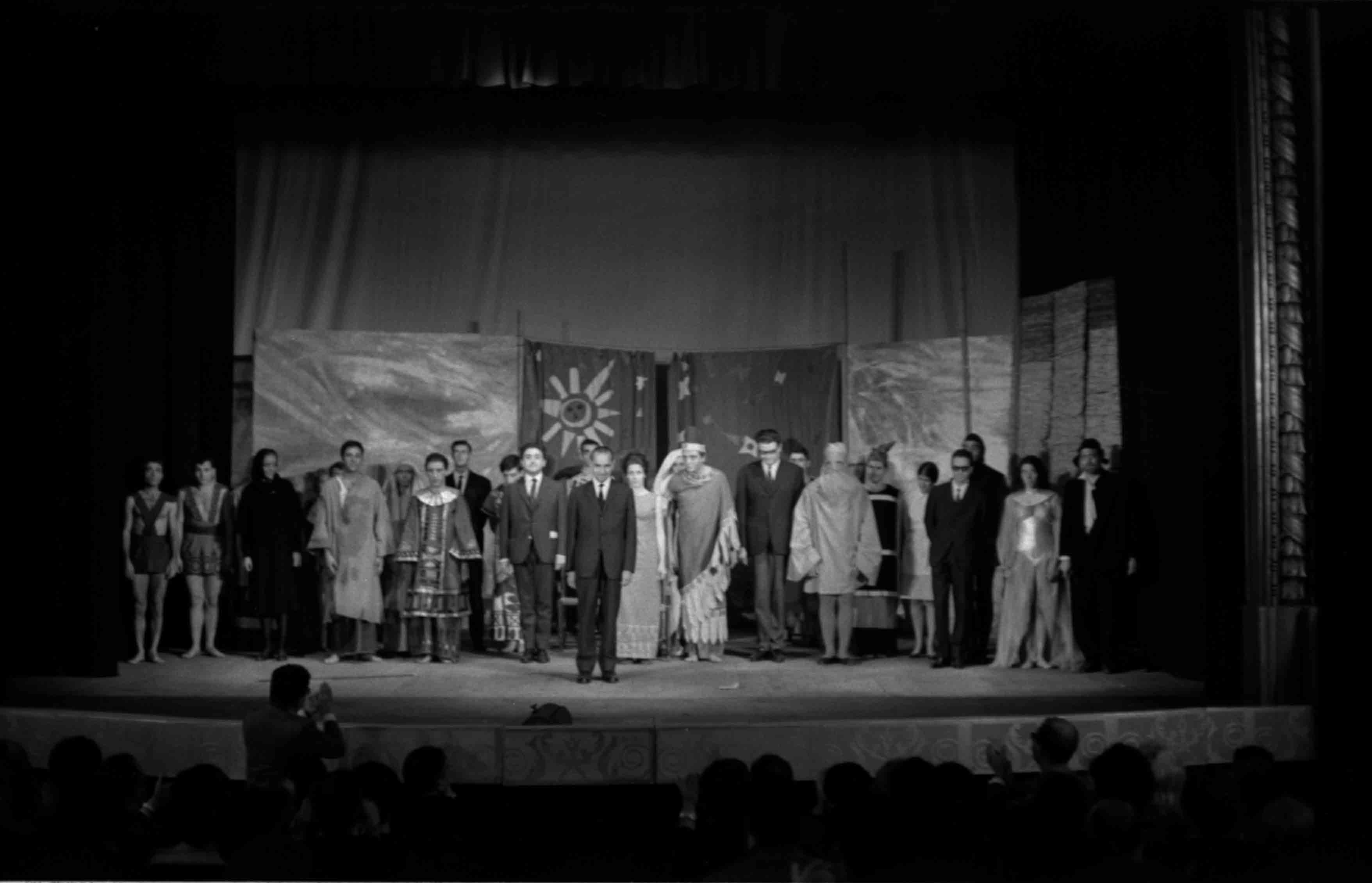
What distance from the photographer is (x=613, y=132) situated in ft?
37.8

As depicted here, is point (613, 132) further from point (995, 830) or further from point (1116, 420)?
point (995, 830)

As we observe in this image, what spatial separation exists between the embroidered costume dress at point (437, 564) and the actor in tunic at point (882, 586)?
100 inches

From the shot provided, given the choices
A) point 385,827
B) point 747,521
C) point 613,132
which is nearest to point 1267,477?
point 747,521

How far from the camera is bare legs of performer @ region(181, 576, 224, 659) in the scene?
923 centimetres

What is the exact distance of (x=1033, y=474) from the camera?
8.91 meters

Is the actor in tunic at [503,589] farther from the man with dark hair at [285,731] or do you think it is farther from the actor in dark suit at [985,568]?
the man with dark hair at [285,731]

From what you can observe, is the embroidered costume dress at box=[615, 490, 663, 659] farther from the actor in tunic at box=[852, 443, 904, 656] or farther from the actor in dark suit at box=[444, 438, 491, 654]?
the actor in tunic at box=[852, 443, 904, 656]

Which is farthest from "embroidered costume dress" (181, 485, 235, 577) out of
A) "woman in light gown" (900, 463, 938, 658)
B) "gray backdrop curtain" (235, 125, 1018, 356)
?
"woman in light gown" (900, 463, 938, 658)

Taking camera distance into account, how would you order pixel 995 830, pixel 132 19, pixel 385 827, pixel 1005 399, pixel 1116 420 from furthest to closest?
1. pixel 1005 399
2. pixel 1116 420
3. pixel 132 19
4. pixel 385 827
5. pixel 995 830

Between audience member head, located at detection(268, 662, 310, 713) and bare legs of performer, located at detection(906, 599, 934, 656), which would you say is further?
bare legs of performer, located at detection(906, 599, 934, 656)

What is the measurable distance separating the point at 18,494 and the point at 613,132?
5.43 m

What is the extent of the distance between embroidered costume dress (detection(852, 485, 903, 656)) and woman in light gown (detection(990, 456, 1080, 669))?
2.64ft

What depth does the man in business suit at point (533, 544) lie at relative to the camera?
359 inches

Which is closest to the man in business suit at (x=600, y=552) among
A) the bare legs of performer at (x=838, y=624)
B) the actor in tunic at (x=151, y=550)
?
the bare legs of performer at (x=838, y=624)
